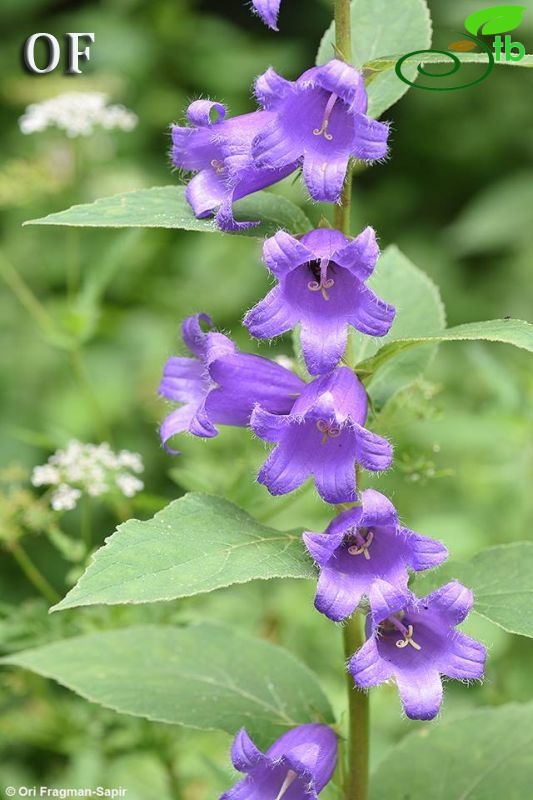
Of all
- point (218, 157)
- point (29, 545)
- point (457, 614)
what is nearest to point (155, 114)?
point (29, 545)

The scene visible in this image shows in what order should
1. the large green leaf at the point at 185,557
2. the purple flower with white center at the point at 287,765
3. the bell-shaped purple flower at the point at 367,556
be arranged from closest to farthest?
the large green leaf at the point at 185,557, the bell-shaped purple flower at the point at 367,556, the purple flower with white center at the point at 287,765

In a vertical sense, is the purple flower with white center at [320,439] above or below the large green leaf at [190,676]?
above

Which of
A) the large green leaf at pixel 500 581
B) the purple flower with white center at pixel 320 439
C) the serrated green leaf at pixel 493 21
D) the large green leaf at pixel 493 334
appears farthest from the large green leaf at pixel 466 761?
the serrated green leaf at pixel 493 21

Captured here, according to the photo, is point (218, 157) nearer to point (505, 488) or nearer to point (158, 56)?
point (505, 488)

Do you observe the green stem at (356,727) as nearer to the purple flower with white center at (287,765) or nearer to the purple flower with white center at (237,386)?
the purple flower with white center at (287,765)

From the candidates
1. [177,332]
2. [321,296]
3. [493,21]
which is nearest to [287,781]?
[321,296]

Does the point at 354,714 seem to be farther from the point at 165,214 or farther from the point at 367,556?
the point at 165,214
